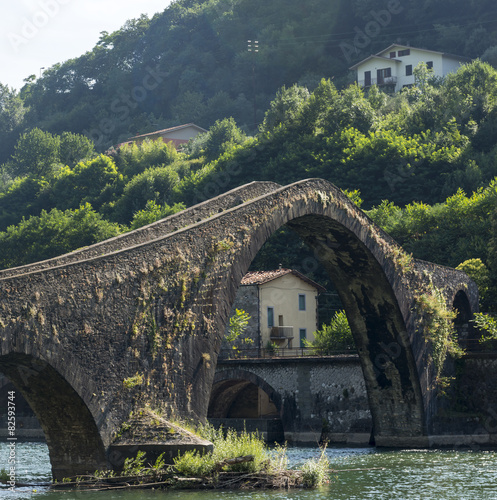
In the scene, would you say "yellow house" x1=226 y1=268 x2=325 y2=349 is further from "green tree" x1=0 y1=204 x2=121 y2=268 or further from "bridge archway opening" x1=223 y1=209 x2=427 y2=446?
"green tree" x1=0 y1=204 x2=121 y2=268

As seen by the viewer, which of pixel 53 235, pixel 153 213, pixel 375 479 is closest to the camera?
pixel 375 479

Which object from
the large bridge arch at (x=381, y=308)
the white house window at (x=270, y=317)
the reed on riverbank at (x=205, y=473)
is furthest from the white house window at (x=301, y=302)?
the reed on riverbank at (x=205, y=473)

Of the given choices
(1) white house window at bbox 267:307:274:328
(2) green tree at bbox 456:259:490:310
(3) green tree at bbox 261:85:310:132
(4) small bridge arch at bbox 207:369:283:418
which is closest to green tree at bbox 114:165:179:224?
(3) green tree at bbox 261:85:310:132

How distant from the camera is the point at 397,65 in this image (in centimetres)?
7762

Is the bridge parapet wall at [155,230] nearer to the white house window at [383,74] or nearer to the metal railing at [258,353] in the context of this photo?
the metal railing at [258,353]

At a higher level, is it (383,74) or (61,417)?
(383,74)

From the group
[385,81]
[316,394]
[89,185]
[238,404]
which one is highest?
[385,81]

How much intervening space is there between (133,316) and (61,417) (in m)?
2.43

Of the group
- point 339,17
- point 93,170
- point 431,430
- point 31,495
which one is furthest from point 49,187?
point 31,495

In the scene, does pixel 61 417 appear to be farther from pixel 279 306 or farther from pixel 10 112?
pixel 10 112

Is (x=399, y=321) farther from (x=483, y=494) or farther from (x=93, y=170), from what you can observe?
(x=93, y=170)

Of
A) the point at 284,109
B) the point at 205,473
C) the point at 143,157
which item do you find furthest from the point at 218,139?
the point at 205,473

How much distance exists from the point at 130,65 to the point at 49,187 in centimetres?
3308

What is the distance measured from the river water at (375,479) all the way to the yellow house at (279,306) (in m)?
12.5
